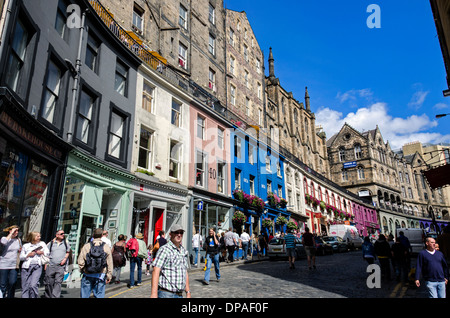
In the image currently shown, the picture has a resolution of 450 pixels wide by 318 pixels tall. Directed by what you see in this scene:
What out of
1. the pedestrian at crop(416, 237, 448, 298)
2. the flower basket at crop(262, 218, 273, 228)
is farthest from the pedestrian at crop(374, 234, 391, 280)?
the flower basket at crop(262, 218, 273, 228)

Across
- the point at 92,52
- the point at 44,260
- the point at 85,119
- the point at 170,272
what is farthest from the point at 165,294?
the point at 92,52

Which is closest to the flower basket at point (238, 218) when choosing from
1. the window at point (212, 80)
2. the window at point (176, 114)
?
the window at point (176, 114)

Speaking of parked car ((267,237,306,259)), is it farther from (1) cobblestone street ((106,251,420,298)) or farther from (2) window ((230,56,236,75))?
(2) window ((230,56,236,75))

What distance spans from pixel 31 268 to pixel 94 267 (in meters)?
1.76

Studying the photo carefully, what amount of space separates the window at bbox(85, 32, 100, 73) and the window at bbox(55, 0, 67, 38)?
164 cm

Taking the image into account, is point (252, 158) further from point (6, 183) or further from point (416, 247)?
point (6, 183)

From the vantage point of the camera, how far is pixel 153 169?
16.8m

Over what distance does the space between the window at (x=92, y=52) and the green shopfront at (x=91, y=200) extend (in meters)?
4.60

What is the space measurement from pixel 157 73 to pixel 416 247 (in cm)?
2094

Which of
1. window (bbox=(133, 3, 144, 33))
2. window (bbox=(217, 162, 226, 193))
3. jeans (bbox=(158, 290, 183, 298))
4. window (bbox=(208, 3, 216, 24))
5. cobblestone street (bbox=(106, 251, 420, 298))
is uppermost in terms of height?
window (bbox=(208, 3, 216, 24))

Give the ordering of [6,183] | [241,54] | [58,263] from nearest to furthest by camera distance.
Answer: [58,263] → [6,183] → [241,54]

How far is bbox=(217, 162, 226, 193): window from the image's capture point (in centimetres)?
2278

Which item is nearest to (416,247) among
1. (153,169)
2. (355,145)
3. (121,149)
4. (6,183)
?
(153,169)

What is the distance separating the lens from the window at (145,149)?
1658 centimetres
